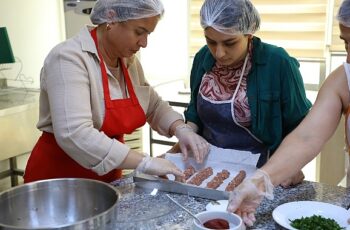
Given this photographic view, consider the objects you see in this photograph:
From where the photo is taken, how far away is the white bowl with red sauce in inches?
39.7

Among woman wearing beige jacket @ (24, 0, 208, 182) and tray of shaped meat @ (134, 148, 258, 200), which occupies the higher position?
woman wearing beige jacket @ (24, 0, 208, 182)

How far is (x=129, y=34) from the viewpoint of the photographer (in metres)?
1.46

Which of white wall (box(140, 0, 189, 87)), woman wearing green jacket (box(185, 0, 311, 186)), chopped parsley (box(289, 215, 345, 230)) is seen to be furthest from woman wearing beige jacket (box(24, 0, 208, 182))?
white wall (box(140, 0, 189, 87))

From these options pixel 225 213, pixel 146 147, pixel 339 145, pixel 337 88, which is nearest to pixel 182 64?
Answer: pixel 146 147

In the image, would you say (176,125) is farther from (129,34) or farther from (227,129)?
(129,34)

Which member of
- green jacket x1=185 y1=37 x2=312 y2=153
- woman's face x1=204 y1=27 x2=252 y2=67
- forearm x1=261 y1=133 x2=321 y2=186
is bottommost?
forearm x1=261 y1=133 x2=321 y2=186

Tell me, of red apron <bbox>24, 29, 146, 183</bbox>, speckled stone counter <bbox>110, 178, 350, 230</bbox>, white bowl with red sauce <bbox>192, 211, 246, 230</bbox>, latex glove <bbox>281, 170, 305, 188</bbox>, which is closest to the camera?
white bowl with red sauce <bbox>192, 211, 246, 230</bbox>

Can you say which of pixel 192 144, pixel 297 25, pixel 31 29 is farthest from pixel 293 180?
pixel 31 29

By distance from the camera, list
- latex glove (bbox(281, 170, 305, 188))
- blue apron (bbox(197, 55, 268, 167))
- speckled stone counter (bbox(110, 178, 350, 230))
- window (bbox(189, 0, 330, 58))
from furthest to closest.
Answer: window (bbox(189, 0, 330, 58)) < blue apron (bbox(197, 55, 268, 167)) < latex glove (bbox(281, 170, 305, 188)) < speckled stone counter (bbox(110, 178, 350, 230))

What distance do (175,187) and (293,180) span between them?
1.31 ft

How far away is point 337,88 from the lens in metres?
1.35

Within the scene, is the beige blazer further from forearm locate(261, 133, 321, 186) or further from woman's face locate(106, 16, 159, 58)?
forearm locate(261, 133, 321, 186)

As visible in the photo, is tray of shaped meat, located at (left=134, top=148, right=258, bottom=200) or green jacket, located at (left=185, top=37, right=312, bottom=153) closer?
tray of shaped meat, located at (left=134, top=148, right=258, bottom=200)

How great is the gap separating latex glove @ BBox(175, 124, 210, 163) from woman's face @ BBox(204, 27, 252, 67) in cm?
30
